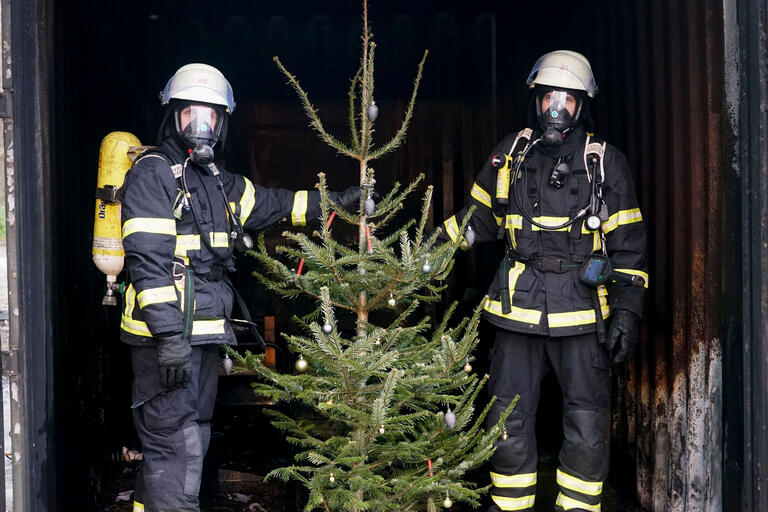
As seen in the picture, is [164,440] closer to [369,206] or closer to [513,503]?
[369,206]

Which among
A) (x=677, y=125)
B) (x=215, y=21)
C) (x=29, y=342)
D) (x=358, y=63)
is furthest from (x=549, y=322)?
(x=215, y=21)

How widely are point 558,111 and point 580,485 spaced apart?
212cm

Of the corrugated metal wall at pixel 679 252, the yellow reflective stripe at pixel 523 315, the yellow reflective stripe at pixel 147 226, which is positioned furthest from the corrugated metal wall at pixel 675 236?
the yellow reflective stripe at pixel 147 226

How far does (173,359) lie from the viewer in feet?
13.8

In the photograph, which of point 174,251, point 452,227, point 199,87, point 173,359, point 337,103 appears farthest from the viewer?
Answer: point 337,103

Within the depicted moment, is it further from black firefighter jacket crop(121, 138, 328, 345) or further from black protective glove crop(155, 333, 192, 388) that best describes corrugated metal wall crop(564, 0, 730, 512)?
black protective glove crop(155, 333, 192, 388)

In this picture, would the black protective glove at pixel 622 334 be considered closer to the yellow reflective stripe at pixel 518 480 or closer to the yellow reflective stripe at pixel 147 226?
the yellow reflective stripe at pixel 518 480

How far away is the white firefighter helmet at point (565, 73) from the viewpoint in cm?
492

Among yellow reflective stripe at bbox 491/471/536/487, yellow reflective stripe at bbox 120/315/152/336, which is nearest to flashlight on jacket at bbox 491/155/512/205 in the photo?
yellow reflective stripe at bbox 491/471/536/487

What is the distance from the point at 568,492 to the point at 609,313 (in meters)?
1.05

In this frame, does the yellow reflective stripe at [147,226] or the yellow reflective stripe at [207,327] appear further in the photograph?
the yellow reflective stripe at [207,327]

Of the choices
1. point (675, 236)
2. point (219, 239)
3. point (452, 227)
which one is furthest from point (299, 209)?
point (675, 236)

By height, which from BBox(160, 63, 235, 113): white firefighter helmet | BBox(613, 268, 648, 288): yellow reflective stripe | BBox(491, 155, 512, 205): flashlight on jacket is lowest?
BBox(613, 268, 648, 288): yellow reflective stripe

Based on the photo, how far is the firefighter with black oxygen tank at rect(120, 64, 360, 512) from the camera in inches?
168
